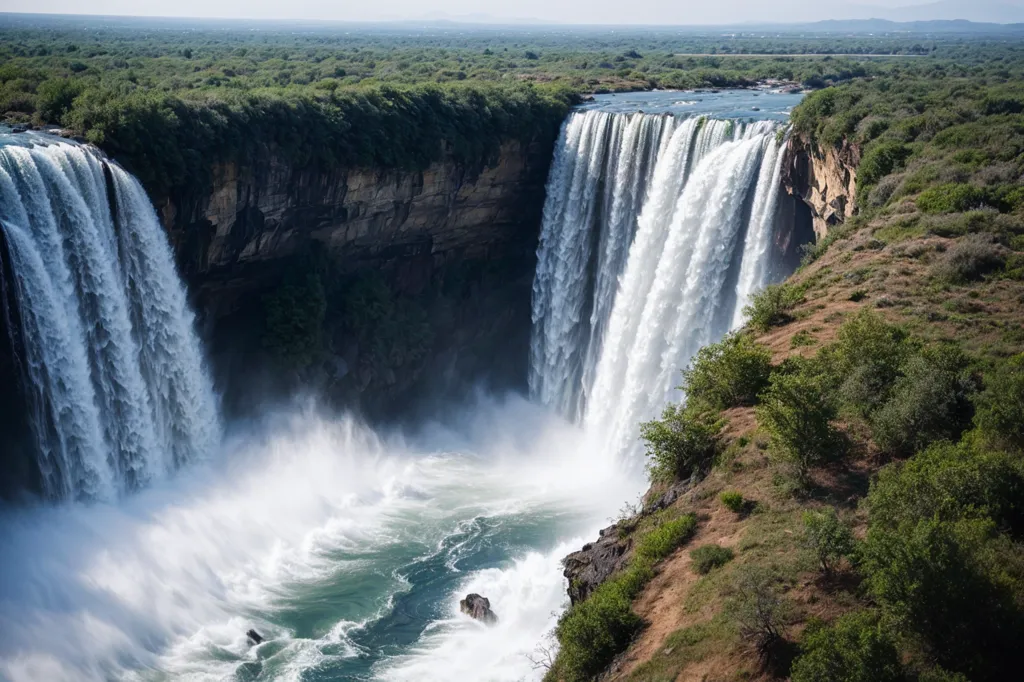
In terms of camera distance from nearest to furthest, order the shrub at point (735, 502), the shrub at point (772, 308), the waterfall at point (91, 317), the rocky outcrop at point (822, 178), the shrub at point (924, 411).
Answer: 1. the shrub at point (924, 411)
2. the shrub at point (735, 502)
3. the shrub at point (772, 308)
4. the waterfall at point (91, 317)
5. the rocky outcrop at point (822, 178)

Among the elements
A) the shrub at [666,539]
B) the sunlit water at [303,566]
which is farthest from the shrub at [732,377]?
the sunlit water at [303,566]

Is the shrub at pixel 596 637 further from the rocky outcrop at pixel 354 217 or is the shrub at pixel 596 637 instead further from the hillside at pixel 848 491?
the rocky outcrop at pixel 354 217

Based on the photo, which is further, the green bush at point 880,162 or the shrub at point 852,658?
the green bush at point 880,162

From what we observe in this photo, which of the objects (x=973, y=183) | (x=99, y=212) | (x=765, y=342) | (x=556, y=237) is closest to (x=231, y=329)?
(x=99, y=212)

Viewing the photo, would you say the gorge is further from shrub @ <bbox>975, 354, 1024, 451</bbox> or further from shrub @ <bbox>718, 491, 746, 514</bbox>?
shrub @ <bbox>975, 354, 1024, 451</bbox>

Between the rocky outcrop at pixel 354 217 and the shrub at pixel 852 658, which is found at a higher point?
the rocky outcrop at pixel 354 217

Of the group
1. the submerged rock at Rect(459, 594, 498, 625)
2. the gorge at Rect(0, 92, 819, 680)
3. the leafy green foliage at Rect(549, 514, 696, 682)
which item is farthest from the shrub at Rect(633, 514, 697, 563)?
the submerged rock at Rect(459, 594, 498, 625)

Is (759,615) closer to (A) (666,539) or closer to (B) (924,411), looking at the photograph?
(A) (666,539)
